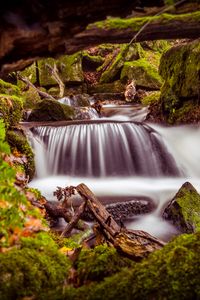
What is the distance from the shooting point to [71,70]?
73.3 ft

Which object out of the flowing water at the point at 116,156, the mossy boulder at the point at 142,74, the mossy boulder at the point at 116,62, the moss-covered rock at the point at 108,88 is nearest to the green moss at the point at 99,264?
the flowing water at the point at 116,156

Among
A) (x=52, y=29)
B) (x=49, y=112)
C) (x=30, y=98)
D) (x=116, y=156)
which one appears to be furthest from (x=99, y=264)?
(x=30, y=98)

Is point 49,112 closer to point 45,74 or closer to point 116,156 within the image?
point 116,156

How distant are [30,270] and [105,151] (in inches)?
364

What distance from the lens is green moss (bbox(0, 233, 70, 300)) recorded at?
8.05 feet

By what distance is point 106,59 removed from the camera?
24734 mm

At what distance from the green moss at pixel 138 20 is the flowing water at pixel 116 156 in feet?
23.8

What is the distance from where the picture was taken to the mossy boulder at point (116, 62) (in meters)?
22.2

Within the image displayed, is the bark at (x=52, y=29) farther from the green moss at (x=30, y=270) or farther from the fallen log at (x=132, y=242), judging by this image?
the fallen log at (x=132, y=242)

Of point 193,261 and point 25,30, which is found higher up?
point 25,30

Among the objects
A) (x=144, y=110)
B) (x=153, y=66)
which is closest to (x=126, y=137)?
(x=144, y=110)


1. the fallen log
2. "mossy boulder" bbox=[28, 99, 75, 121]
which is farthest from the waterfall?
the fallen log

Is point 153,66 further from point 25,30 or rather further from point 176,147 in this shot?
point 25,30

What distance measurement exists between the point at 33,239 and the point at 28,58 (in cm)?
143
